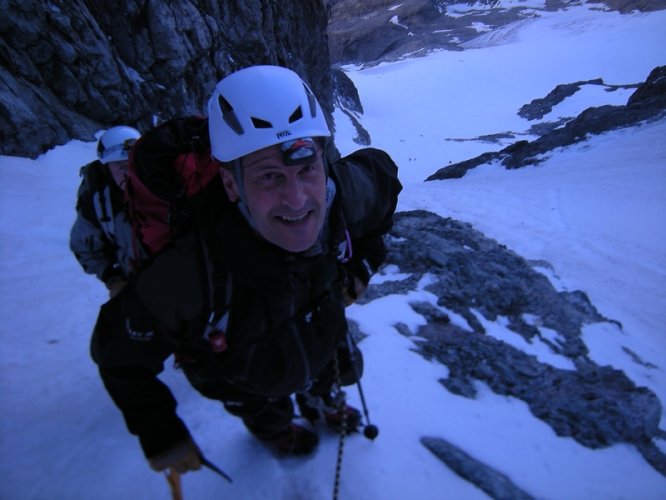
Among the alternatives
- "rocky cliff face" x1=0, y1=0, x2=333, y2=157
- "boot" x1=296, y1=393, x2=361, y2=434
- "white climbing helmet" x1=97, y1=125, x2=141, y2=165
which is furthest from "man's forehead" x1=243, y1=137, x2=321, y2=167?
"rocky cliff face" x1=0, y1=0, x2=333, y2=157

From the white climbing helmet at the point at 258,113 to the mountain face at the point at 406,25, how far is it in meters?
75.0

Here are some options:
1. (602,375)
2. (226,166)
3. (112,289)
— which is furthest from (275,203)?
(602,375)

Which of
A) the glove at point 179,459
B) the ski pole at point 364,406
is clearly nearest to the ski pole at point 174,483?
the glove at point 179,459

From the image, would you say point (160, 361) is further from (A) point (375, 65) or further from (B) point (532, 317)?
(A) point (375, 65)

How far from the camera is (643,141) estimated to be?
1694 centimetres

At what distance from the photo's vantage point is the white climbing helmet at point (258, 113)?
1776mm

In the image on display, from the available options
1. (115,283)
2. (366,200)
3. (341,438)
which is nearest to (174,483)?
(341,438)

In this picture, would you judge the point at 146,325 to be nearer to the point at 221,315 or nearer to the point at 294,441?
the point at 221,315

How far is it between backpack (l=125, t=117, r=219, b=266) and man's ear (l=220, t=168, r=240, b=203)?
10cm

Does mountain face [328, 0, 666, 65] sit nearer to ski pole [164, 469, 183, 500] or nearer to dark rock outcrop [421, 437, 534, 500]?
dark rock outcrop [421, 437, 534, 500]

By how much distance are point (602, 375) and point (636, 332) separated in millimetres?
3161

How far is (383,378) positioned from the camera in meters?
3.52

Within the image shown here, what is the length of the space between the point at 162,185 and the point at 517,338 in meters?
4.82

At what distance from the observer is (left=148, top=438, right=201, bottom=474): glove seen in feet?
5.95
